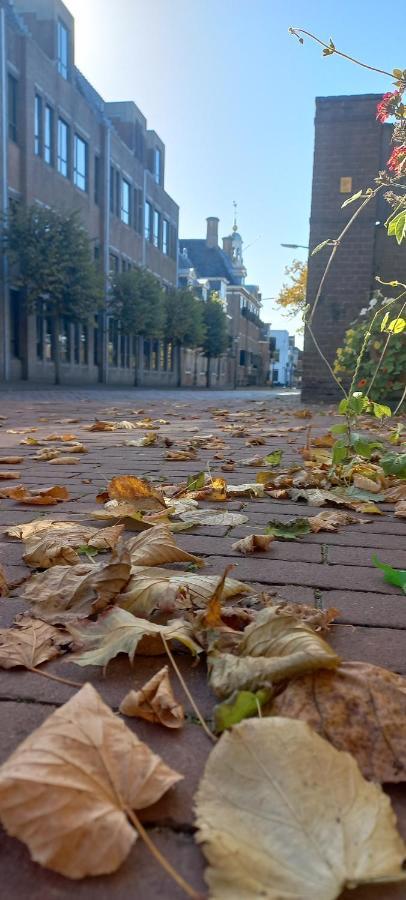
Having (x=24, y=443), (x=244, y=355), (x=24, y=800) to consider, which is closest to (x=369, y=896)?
(x=24, y=800)

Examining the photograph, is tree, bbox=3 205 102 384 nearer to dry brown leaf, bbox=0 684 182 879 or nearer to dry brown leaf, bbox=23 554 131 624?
dry brown leaf, bbox=23 554 131 624

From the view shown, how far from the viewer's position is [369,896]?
74 cm

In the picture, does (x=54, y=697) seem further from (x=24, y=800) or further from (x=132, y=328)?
(x=132, y=328)

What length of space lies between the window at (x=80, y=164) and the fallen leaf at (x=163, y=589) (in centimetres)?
3105

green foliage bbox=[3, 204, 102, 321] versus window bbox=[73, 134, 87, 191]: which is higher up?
window bbox=[73, 134, 87, 191]

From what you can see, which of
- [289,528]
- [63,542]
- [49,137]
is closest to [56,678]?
[63,542]

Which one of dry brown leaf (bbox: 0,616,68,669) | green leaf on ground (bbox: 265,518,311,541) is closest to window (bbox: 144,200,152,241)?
green leaf on ground (bbox: 265,518,311,541)

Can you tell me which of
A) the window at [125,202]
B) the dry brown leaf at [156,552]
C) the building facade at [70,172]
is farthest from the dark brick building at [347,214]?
the window at [125,202]

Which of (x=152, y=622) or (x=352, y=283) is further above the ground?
(x=352, y=283)

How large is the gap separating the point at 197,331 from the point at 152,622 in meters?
39.4

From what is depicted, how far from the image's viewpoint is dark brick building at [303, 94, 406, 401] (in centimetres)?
1230

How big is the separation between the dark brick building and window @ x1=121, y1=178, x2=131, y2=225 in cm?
2509

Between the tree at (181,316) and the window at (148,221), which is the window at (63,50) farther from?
the tree at (181,316)

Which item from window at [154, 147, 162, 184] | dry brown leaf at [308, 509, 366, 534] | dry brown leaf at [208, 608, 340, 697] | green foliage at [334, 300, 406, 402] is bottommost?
dry brown leaf at [308, 509, 366, 534]
